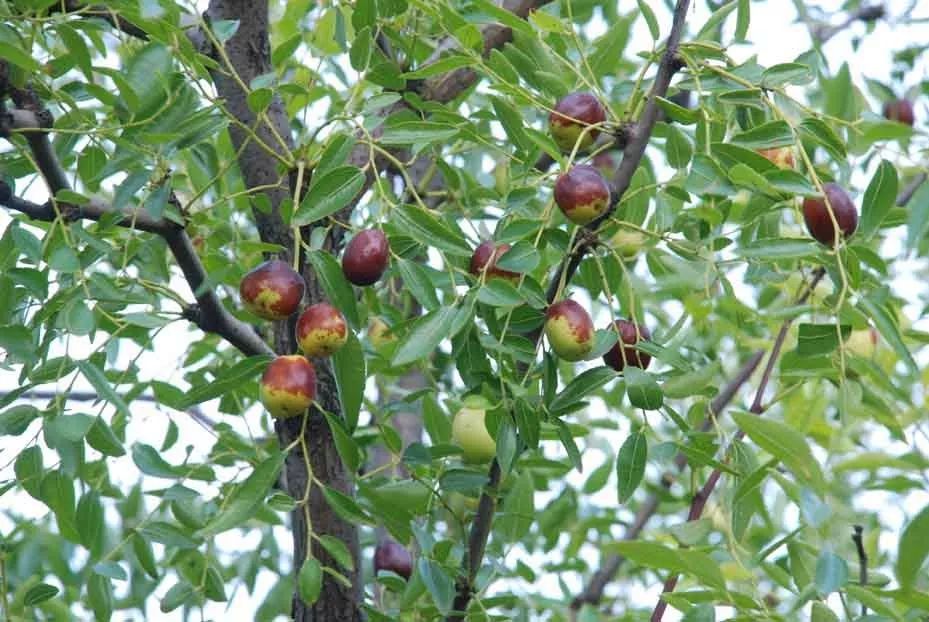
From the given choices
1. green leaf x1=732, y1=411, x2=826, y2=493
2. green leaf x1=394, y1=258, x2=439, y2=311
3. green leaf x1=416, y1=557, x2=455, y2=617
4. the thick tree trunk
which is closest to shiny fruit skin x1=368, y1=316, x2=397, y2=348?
the thick tree trunk

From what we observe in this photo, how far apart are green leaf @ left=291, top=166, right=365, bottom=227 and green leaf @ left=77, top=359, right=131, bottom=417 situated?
31cm

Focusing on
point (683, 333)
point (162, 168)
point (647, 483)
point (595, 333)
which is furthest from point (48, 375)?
point (647, 483)

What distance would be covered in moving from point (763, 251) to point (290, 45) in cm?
Answer: 88

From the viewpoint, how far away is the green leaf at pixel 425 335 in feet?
5.37

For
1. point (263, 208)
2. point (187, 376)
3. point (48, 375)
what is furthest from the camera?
point (187, 376)

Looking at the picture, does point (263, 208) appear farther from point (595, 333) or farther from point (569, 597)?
point (569, 597)

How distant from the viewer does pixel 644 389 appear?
172 centimetres

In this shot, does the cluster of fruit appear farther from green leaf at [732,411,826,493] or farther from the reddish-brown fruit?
the reddish-brown fruit

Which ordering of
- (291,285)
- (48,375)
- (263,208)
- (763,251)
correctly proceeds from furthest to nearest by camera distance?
(263,208) → (48,375) → (291,285) → (763,251)

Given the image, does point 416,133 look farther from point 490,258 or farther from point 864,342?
point 864,342

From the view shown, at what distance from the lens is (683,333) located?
1.84m

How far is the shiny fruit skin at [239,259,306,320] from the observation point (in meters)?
1.76

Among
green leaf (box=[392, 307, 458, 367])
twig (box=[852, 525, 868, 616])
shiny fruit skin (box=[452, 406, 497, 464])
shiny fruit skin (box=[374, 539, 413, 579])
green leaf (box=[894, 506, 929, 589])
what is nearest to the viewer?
green leaf (box=[894, 506, 929, 589])

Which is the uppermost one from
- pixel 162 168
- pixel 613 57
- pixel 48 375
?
pixel 613 57
